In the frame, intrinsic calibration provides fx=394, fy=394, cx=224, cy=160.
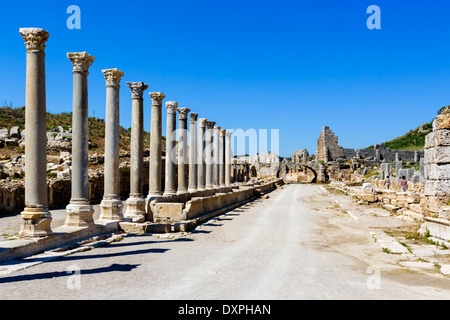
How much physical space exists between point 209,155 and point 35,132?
15.8 metres

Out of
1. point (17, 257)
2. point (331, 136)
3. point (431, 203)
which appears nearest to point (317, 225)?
point (431, 203)

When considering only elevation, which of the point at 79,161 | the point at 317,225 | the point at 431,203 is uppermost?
the point at 79,161

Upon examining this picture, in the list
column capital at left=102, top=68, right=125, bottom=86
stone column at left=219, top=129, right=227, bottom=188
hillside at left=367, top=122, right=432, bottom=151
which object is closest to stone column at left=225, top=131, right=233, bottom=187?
stone column at left=219, top=129, right=227, bottom=188

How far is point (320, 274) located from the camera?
23.2 feet

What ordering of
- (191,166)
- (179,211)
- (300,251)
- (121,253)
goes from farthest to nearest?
(191,166), (179,211), (300,251), (121,253)

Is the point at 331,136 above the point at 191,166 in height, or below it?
above

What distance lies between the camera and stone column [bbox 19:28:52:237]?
8.28 metres

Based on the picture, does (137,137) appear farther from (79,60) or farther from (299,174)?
(299,174)

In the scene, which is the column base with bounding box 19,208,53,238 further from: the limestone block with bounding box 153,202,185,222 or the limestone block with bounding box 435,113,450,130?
the limestone block with bounding box 435,113,450,130

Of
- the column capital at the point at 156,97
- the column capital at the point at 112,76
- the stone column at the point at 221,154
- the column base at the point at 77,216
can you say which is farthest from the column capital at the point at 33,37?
the stone column at the point at 221,154

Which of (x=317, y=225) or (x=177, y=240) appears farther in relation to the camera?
(x=317, y=225)

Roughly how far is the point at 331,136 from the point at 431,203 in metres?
53.9

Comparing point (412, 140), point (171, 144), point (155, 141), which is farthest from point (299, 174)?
point (155, 141)
